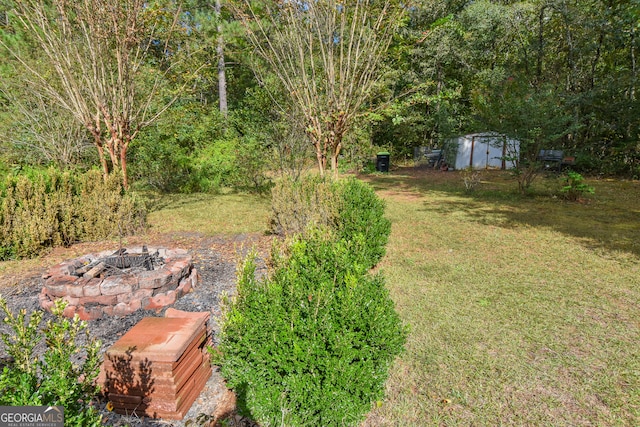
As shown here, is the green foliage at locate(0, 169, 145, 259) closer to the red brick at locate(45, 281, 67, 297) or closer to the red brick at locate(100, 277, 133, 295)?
the red brick at locate(45, 281, 67, 297)

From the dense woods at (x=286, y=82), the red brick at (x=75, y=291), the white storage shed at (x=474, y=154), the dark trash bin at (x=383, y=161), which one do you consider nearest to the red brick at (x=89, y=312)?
the red brick at (x=75, y=291)

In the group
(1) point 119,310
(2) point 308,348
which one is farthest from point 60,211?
(2) point 308,348

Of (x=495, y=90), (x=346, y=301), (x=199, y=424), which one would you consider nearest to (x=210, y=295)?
(x=199, y=424)

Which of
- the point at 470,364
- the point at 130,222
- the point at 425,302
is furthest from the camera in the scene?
the point at 130,222

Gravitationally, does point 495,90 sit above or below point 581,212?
above

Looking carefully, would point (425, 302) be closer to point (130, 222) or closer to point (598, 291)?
point (598, 291)

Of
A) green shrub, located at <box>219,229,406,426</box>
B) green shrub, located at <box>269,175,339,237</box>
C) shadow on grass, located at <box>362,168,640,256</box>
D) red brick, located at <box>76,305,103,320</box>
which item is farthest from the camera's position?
shadow on grass, located at <box>362,168,640,256</box>

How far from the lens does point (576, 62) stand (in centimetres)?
1903

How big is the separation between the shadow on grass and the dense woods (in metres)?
2.21

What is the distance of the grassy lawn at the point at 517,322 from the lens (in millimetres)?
2633

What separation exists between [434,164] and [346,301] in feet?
71.1

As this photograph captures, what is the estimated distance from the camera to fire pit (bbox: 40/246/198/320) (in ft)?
13.0

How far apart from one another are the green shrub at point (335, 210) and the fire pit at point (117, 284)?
1687mm

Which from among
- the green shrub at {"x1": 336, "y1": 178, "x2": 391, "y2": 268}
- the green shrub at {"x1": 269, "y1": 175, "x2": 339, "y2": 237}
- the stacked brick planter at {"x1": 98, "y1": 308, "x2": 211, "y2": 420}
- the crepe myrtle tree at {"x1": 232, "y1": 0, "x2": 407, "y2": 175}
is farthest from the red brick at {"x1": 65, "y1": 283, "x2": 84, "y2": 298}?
the crepe myrtle tree at {"x1": 232, "y1": 0, "x2": 407, "y2": 175}
